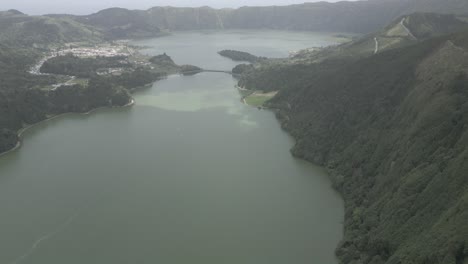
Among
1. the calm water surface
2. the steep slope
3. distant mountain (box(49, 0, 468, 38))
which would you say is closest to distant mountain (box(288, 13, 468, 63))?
the steep slope

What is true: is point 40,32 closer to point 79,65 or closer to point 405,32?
point 79,65

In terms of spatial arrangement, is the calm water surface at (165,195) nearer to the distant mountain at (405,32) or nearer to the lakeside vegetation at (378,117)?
the lakeside vegetation at (378,117)

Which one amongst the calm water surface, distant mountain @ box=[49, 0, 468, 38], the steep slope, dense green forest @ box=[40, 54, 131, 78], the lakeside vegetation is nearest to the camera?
the steep slope

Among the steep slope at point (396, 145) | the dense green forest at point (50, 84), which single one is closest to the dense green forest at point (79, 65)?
the dense green forest at point (50, 84)

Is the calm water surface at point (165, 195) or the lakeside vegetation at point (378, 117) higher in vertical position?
the lakeside vegetation at point (378, 117)

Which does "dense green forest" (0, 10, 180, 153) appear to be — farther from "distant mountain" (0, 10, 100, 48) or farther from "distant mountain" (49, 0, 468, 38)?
"distant mountain" (49, 0, 468, 38)
